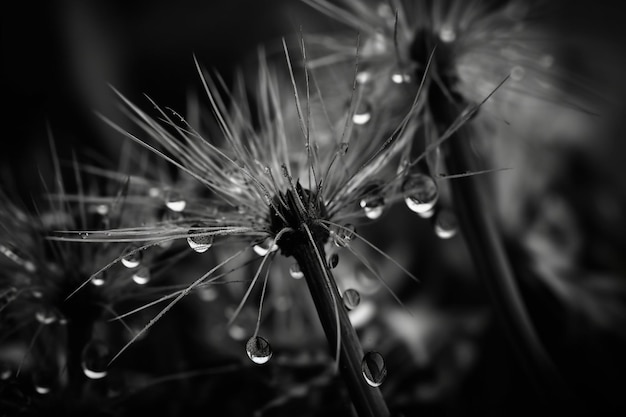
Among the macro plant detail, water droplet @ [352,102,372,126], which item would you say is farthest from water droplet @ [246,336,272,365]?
water droplet @ [352,102,372,126]

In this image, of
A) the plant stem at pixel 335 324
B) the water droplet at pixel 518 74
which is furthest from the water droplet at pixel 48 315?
the water droplet at pixel 518 74

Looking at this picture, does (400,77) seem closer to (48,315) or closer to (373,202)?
(373,202)

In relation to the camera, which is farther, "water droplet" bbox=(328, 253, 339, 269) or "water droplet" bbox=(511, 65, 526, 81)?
"water droplet" bbox=(511, 65, 526, 81)

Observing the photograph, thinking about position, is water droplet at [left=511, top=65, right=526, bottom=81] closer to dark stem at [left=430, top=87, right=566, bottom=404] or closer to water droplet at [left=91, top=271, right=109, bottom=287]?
dark stem at [left=430, top=87, right=566, bottom=404]

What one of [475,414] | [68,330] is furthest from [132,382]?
[475,414]

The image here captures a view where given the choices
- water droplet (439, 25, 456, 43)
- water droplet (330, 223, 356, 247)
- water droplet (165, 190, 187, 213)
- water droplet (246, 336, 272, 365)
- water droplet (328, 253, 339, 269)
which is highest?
water droplet (439, 25, 456, 43)

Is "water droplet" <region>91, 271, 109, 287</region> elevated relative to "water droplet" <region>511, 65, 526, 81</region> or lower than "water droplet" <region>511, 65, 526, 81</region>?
lower

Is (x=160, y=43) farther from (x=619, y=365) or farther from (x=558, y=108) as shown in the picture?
(x=619, y=365)
